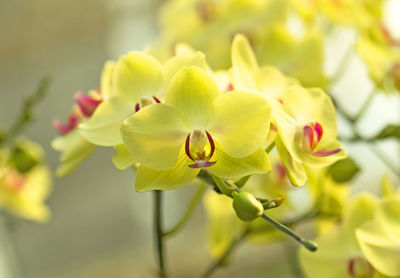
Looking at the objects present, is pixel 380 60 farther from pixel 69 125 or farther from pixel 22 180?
pixel 22 180

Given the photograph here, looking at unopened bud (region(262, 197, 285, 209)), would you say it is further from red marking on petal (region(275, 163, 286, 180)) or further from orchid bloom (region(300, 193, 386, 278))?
red marking on petal (region(275, 163, 286, 180))

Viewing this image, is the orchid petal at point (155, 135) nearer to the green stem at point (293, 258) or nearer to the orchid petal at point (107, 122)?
the orchid petal at point (107, 122)

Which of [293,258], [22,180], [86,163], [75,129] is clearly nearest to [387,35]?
[293,258]

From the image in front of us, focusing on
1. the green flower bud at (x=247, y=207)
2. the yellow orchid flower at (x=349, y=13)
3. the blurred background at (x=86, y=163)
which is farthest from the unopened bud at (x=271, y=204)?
the blurred background at (x=86, y=163)

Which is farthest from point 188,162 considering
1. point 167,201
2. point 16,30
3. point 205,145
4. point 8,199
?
point 167,201

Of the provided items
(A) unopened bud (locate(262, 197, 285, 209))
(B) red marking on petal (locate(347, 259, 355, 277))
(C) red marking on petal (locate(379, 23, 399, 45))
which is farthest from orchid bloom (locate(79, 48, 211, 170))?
(C) red marking on petal (locate(379, 23, 399, 45))
